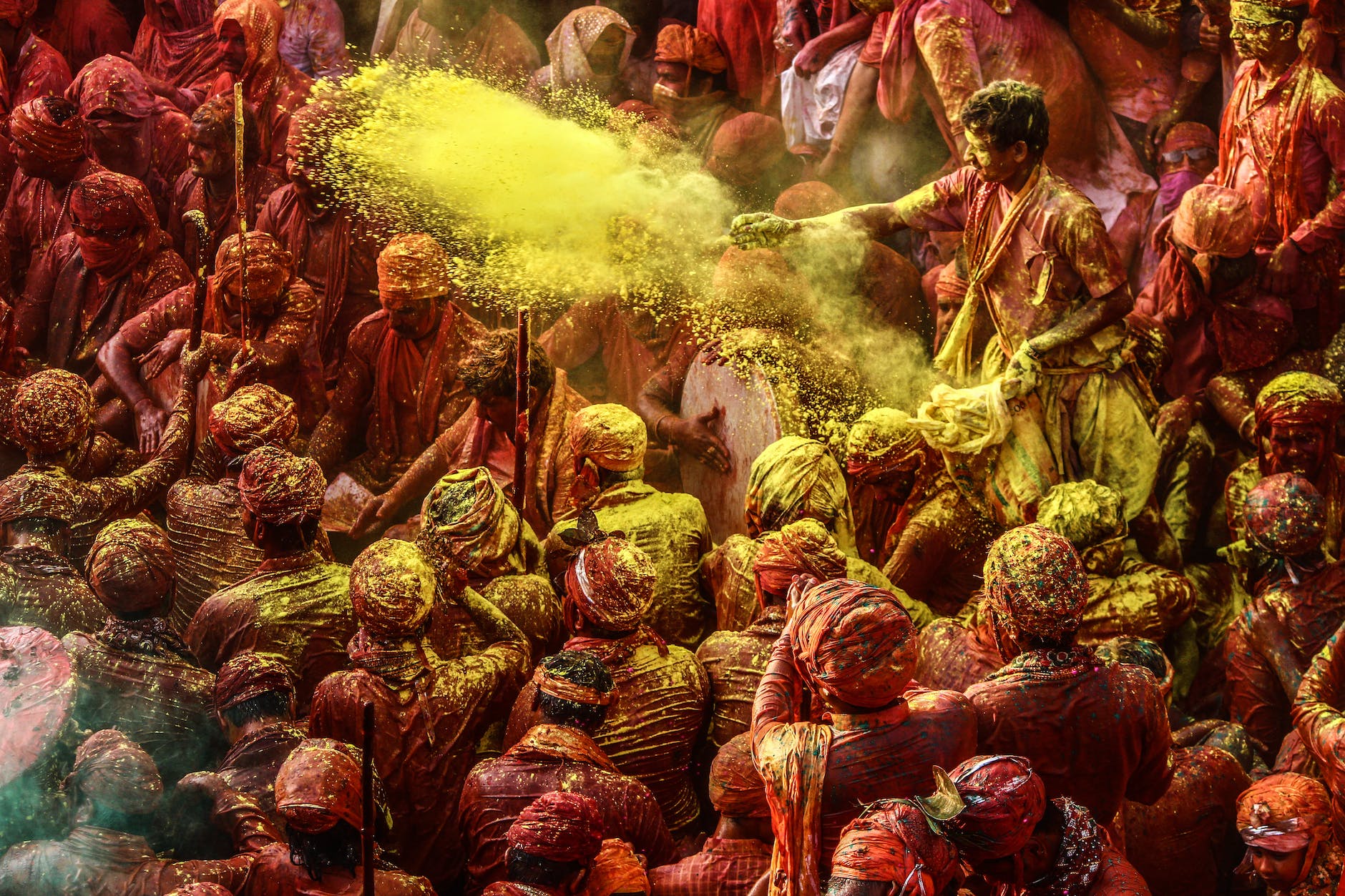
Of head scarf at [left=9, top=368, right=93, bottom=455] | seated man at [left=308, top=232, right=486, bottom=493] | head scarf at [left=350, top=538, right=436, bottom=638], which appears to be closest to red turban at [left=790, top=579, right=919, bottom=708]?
head scarf at [left=350, top=538, right=436, bottom=638]

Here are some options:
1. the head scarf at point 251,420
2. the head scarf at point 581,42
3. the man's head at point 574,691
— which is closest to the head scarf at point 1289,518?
the man's head at point 574,691

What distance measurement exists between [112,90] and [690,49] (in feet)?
12.7

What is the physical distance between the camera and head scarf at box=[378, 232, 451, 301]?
9406 millimetres

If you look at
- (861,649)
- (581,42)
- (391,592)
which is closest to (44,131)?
(581,42)

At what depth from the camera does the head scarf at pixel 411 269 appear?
9.41 m

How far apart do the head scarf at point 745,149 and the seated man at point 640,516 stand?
258 centimetres

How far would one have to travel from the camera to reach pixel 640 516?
25.9 feet

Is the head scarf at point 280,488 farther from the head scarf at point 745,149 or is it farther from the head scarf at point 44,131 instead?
the head scarf at point 44,131

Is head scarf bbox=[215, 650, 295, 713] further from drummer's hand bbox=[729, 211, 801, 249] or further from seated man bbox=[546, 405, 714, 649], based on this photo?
drummer's hand bbox=[729, 211, 801, 249]

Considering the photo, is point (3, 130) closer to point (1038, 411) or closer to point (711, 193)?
point (711, 193)

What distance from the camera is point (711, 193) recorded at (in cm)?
1012

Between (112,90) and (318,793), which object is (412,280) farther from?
(318,793)

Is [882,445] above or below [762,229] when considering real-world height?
below

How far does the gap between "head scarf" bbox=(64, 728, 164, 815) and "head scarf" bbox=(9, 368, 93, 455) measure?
2.77 meters
